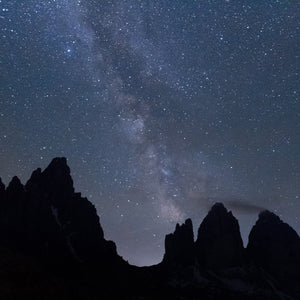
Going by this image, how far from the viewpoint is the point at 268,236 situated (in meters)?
174

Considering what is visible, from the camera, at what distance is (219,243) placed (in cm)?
16688

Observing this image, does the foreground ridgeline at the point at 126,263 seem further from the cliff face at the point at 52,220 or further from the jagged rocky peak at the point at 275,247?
the cliff face at the point at 52,220

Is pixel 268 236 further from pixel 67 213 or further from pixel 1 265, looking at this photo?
pixel 1 265

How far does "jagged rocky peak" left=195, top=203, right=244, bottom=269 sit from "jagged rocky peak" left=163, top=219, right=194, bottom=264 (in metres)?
4.45

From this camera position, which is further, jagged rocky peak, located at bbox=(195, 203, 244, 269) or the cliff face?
jagged rocky peak, located at bbox=(195, 203, 244, 269)

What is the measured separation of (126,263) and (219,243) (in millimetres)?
50016

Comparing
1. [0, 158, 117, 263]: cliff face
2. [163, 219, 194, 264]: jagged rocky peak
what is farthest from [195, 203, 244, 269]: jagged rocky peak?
[0, 158, 117, 263]: cliff face

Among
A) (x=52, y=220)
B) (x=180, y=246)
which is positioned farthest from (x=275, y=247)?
(x=52, y=220)

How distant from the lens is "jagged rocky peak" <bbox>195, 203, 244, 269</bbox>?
16488 cm

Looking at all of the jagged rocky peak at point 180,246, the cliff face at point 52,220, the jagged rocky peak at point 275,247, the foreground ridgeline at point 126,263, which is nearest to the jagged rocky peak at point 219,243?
the foreground ridgeline at point 126,263

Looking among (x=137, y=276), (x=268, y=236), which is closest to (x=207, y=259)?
(x=268, y=236)

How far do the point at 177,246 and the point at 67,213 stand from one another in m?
54.7

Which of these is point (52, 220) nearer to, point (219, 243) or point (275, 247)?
point (219, 243)

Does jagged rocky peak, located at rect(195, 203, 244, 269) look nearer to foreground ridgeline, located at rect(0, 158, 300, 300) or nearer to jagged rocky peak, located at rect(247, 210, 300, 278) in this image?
foreground ridgeline, located at rect(0, 158, 300, 300)
